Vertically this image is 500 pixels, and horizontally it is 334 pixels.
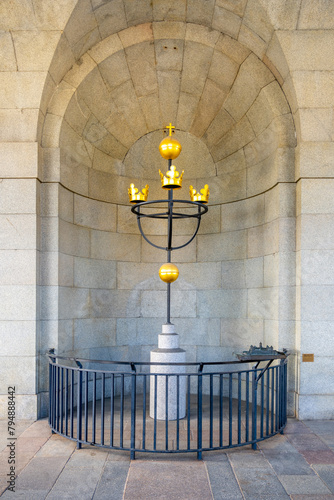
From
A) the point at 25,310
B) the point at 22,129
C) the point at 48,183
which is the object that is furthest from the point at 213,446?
the point at 22,129

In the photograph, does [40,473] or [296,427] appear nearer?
[40,473]

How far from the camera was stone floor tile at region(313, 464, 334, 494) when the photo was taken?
13.8 ft

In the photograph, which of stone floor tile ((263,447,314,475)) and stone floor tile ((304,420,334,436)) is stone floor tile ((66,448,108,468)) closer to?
stone floor tile ((263,447,314,475))

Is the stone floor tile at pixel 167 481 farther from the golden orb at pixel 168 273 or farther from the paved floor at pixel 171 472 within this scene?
the golden orb at pixel 168 273

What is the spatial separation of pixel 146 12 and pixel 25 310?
4.89m

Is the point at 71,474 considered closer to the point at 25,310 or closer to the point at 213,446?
the point at 213,446

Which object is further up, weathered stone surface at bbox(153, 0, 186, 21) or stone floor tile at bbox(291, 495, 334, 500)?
weathered stone surface at bbox(153, 0, 186, 21)

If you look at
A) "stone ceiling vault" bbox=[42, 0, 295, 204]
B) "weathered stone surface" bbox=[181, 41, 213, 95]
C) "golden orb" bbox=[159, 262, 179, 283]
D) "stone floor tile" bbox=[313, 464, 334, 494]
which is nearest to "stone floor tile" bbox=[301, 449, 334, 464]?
"stone floor tile" bbox=[313, 464, 334, 494]

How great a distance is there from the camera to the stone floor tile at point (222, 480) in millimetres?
3943

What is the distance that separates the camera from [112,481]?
13.8 feet

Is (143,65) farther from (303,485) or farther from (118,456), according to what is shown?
(303,485)

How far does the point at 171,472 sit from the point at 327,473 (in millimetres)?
1578

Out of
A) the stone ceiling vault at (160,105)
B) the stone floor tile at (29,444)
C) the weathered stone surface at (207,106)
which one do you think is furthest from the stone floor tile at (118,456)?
the weathered stone surface at (207,106)

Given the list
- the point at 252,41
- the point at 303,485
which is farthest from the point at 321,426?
the point at 252,41
